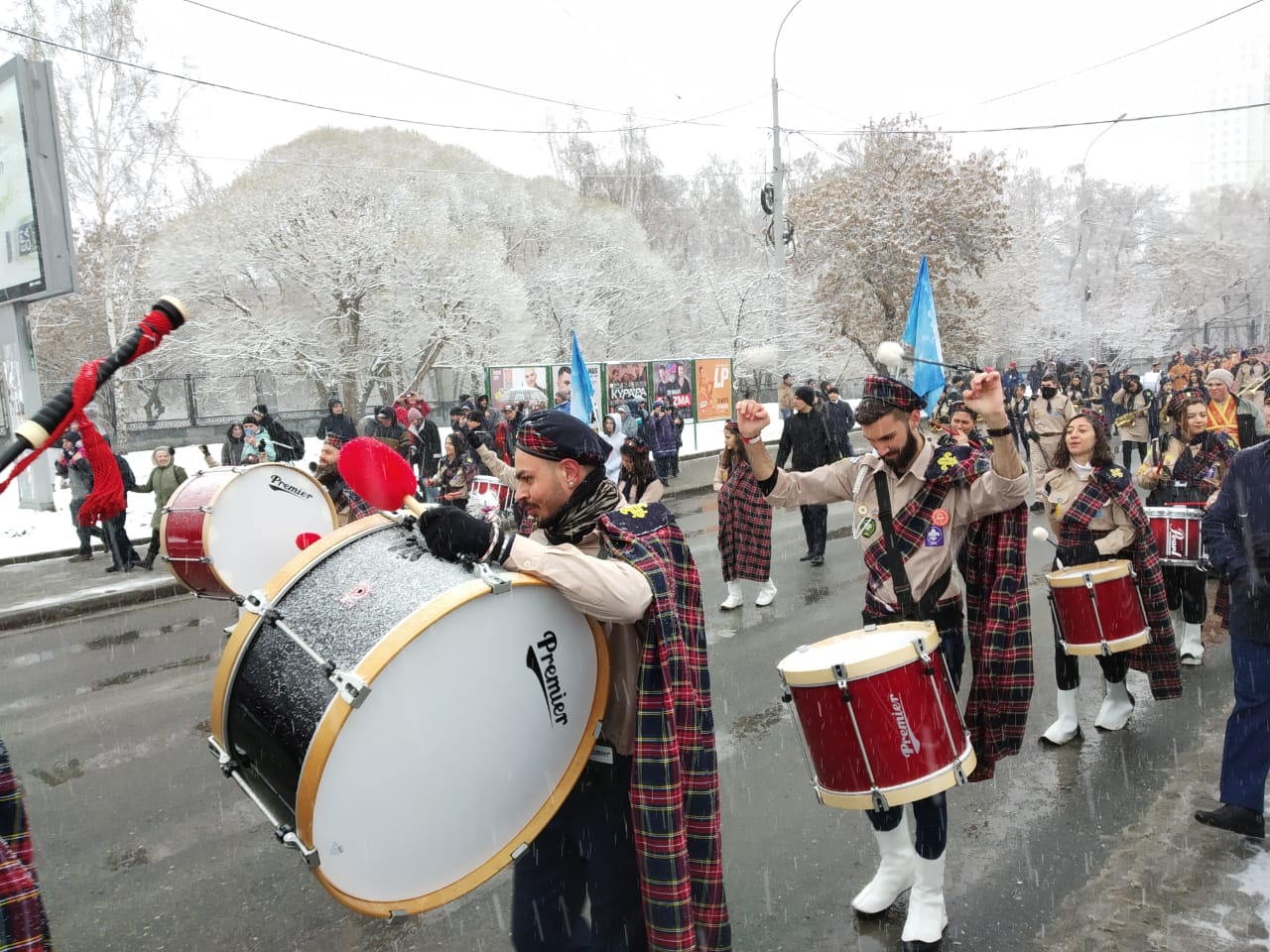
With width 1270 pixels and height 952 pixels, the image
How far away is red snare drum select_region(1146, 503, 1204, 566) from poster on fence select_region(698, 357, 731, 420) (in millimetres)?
17501

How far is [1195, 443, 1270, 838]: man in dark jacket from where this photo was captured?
367 centimetres

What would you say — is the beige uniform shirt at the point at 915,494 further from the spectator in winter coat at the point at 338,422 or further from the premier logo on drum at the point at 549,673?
the spectator in winter coat at the point at 338,422

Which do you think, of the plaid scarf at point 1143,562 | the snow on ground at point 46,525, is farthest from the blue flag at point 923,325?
the snow on ground at point 46,525

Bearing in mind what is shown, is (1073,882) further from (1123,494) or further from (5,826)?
(5,826)

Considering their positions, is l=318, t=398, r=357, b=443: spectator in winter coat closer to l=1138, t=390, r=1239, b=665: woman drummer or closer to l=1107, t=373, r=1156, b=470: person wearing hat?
l=1107, t=373, r=1156, b=470: person wearing hat

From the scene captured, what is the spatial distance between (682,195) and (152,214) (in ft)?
106

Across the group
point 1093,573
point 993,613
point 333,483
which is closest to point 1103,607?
point 1093,573

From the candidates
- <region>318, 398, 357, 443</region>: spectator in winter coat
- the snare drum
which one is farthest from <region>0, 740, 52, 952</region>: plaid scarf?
<region>318, 398, 357, 443</region>: spectator in winter coat

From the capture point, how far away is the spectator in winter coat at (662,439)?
1791 centimetres

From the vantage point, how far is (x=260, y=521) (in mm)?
6570

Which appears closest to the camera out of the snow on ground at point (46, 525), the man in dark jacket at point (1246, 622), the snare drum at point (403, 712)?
the snare drum at point (403, 712)

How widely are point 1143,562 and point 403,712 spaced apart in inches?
173

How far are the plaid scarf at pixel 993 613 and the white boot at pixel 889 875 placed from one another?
380 millimetres

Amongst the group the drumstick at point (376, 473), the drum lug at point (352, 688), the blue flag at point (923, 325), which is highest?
the blue flag at point (923, 325)
